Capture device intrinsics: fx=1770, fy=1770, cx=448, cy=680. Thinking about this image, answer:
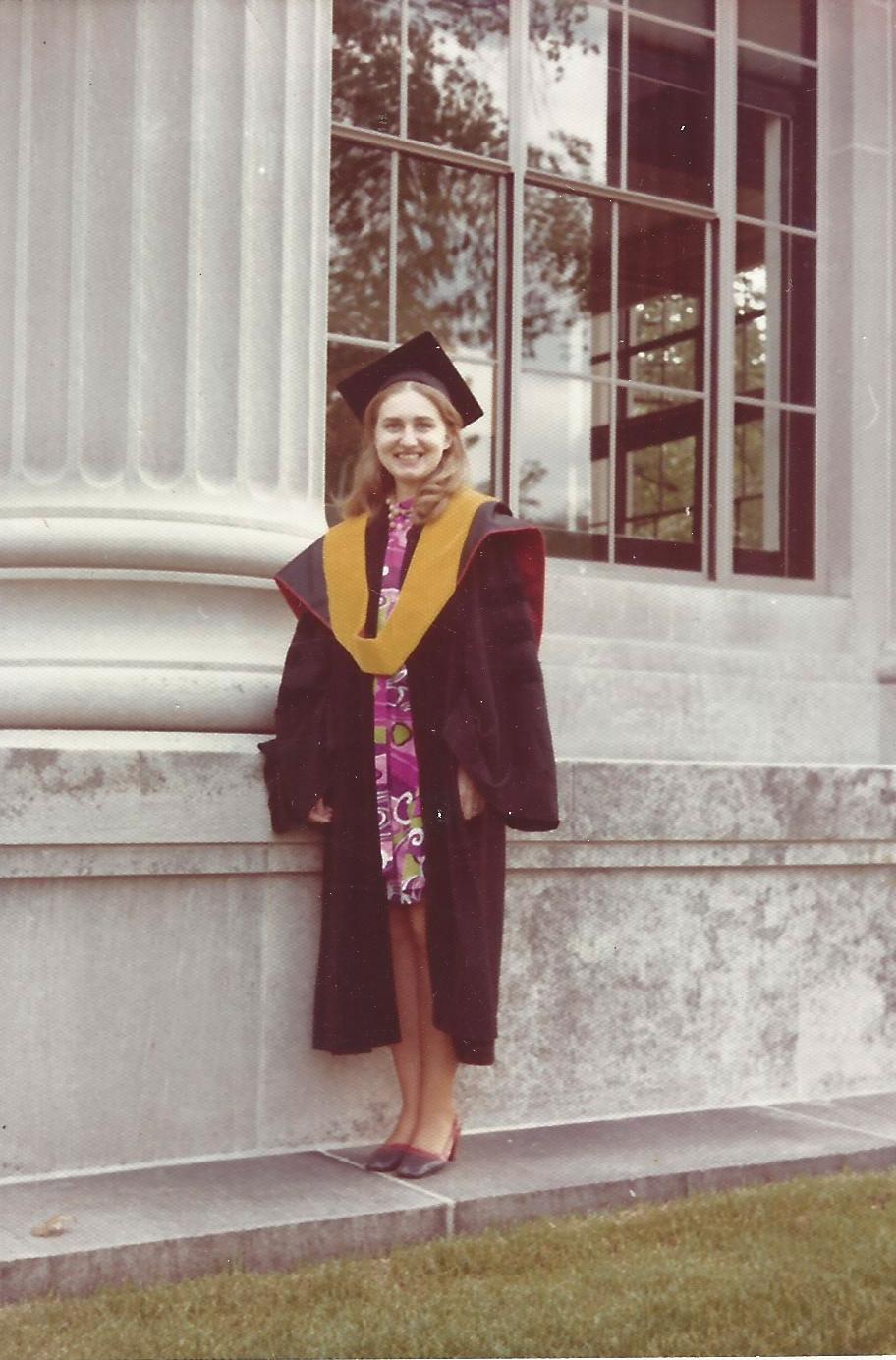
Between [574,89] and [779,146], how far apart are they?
1.02 m

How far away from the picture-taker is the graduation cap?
4582mm

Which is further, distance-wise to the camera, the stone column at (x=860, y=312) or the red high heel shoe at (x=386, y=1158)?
the stone column at (x=860, y=312)

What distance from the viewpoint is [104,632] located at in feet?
15.3

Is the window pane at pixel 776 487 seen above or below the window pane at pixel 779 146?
below

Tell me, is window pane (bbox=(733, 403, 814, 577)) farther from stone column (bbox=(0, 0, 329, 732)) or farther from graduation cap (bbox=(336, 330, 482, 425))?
stone column (bbox=(0, 0, 329, 732))

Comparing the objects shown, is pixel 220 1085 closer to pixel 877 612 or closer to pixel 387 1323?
pixel 387 1323

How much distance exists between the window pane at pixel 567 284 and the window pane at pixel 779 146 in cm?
75

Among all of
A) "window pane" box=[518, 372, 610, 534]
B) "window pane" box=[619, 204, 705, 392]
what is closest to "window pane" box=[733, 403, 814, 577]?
"window pane" box=[619, 204, 705, 392]

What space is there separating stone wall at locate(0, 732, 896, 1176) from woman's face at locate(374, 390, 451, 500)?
84 centimetres

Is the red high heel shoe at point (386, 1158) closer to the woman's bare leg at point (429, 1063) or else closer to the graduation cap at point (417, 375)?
the woman's bare leg at point (429, 1063)

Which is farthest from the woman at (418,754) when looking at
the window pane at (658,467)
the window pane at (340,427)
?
the window pane at (658,467)

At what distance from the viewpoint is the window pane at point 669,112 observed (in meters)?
7.03

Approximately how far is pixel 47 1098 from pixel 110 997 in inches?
10.9

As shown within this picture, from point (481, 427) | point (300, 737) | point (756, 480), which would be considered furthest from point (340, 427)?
point (300, 737)
